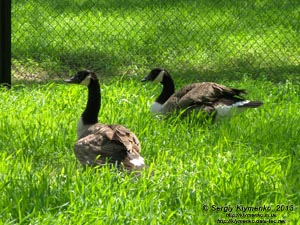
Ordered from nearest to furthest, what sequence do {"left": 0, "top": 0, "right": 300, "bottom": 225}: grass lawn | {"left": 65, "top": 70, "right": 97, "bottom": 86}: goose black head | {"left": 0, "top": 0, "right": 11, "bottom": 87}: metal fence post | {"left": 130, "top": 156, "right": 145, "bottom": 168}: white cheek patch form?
1. {"left": 0, "top": 0, "right": 300, "bottom": 225}: grass lawn
2. {"left": 130, "top": 156, "right": 145, "bottom": 168}: white cheek patch
3. {"left": 65, "top": 70, "right": 97, "bottom": 86}: goose black head
4. {"left": 0, "top": 0, "right": 11, "bottom": 87}: metal fence post

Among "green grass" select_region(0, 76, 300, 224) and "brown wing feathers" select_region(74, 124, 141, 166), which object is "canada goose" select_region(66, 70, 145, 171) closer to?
"brown wing feathers" select_region(74, 124, 141, 166)

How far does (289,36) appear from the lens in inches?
422

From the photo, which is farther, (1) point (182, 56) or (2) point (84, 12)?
(2) point (84, 12)

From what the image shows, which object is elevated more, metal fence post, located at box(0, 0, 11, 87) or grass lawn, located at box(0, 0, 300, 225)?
metal fence post, located at box(0, 0, 11, 87)

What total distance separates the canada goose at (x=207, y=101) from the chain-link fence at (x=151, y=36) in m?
2.47

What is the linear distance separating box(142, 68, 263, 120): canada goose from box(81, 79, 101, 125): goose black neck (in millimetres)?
866

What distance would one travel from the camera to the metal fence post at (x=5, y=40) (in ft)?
23.9

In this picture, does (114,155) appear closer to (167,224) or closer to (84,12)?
(167,224)

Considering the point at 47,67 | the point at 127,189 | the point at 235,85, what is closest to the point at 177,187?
the point at 127,189

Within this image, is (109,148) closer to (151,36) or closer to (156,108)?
(156,108)

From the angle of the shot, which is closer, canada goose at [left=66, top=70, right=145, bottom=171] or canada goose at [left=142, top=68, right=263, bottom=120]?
canada goose at [left=66, top=70, right=145, bottom=171]

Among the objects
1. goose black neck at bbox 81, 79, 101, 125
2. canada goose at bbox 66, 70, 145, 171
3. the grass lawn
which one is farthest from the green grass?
goose black neck at bbox 81, 79, 101, 125

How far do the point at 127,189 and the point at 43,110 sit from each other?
203cm

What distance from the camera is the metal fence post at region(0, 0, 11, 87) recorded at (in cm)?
728
